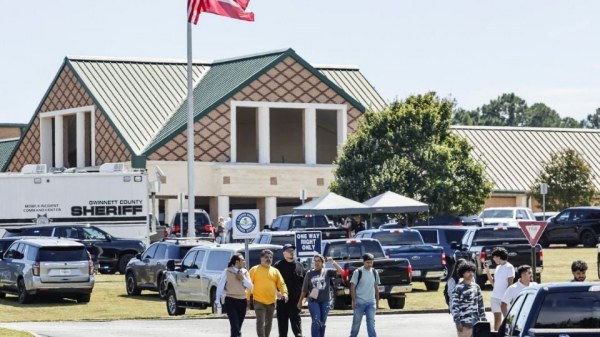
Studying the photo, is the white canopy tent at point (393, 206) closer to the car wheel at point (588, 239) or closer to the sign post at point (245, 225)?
the car wheel at point (588, 239)

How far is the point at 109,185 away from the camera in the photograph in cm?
5144

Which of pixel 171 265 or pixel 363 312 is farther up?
pixel 171 265

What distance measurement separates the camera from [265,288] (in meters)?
25.4

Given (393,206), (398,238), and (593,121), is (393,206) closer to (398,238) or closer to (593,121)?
(398,238)

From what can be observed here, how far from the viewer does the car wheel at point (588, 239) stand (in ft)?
Result: 186

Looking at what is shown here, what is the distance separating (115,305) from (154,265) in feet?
5.55

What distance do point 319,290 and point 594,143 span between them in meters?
67.4

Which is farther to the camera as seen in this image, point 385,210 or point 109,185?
point 109,185

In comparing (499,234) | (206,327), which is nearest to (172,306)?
(206,327)

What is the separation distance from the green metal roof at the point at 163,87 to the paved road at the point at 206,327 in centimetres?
4192

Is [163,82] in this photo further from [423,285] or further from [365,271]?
[365,271]

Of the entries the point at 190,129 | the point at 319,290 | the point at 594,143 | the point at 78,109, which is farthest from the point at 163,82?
the point at 319,290

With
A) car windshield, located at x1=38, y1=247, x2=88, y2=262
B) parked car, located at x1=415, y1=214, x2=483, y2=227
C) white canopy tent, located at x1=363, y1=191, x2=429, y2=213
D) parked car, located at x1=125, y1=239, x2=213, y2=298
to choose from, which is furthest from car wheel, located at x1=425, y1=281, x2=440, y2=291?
parked car, located at x1=415, y1=214, x2=483, y2=227

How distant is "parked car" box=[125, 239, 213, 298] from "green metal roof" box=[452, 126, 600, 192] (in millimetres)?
45380
